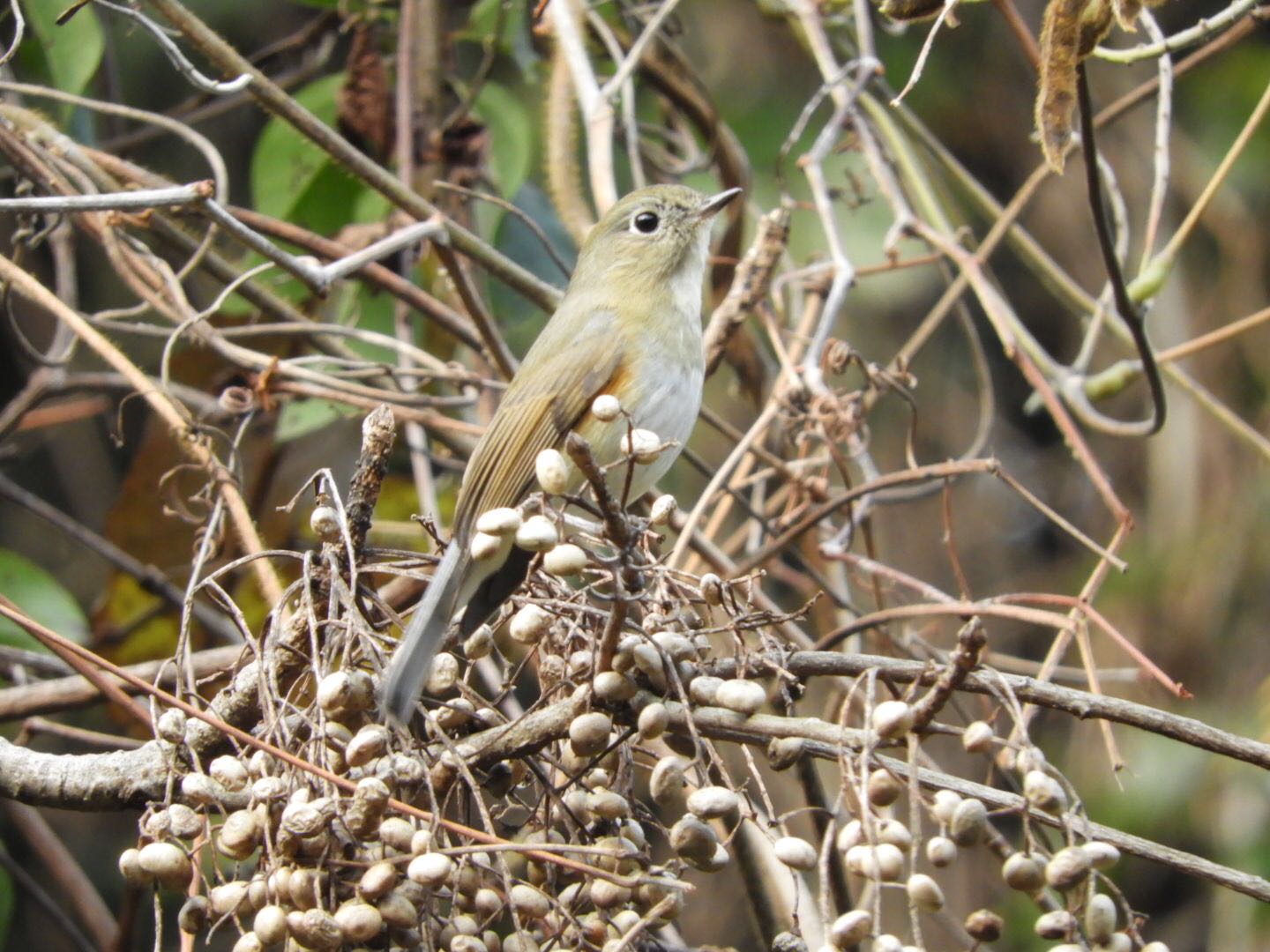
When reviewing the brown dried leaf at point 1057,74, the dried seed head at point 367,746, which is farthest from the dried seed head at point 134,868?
the brown dried leaf at point 1057,74

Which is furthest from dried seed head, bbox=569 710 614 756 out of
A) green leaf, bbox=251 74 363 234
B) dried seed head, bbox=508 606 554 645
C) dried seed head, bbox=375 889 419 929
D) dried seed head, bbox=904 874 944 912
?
green leaf, bbox=251 74 363 234

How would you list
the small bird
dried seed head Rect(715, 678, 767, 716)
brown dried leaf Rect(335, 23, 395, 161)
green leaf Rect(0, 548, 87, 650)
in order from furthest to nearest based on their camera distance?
brown dried leaf Rect(335, 23, 395, 161), green leaf Rect(0, 548, 87, 650), the small bird, dried seed head Rect(715, 678, 767, 716)

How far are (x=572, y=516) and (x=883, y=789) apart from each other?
85cm

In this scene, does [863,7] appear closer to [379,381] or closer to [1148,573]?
[379,381]

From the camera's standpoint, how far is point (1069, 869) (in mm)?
1098

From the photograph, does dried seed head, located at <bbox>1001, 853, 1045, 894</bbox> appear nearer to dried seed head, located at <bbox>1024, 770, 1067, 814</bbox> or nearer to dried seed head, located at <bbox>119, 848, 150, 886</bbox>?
dried seed head, located at <bbox>1024, 770, 1067, 814</bbox>

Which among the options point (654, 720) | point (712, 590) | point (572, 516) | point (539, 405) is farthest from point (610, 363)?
point (654, 720)

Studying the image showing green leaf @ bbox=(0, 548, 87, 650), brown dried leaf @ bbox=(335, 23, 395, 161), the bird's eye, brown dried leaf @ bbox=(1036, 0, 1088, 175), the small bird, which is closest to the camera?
brown dried leaf @ bbox=(1036, 0, 1088, 175)

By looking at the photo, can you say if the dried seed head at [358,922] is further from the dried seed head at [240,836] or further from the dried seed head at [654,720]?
the dried seed head at [654,720]

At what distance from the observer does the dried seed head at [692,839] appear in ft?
4.05

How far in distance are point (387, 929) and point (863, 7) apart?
232 cm

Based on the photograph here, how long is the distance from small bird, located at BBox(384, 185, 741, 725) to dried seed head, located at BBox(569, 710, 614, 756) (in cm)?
53

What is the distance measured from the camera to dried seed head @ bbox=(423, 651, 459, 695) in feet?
4.59

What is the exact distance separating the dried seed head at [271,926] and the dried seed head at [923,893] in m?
0.55
